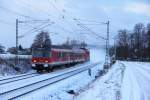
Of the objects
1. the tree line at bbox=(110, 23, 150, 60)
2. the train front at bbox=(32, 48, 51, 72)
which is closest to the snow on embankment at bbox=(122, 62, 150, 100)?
the train front at bbox=(32, 48, 51, 72)

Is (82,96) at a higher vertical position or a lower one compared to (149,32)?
lower

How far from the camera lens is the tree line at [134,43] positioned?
115 m

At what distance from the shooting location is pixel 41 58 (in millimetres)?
39906

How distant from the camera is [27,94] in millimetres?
19859

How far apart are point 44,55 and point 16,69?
3.46 m

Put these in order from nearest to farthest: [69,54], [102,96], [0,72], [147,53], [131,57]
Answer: [102,96]
[0,72]
[69,54]
[147,53]
[131,57]

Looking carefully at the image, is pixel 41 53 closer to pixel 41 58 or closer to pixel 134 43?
pixel 41 58

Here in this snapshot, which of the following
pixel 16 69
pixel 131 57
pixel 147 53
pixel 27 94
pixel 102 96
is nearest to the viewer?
pixel 102 96

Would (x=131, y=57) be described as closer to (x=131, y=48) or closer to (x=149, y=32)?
(x=131, y=48)

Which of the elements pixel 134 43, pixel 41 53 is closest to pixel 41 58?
pixel 41 53

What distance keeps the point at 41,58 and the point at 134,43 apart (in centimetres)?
8788

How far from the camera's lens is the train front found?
39.4 metres

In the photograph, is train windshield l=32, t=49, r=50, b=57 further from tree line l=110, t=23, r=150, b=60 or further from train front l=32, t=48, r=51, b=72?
tree line l=110, t=23, r=150, b=60

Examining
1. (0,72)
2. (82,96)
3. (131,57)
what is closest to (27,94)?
(82,96)
